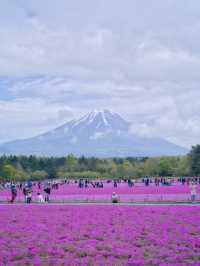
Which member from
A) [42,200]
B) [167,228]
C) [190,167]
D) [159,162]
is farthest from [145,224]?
[159,162]

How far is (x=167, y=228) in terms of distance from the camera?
22.4m

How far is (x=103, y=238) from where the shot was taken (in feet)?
64.8

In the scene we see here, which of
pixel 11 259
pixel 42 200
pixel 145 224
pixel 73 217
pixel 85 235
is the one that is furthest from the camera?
pixel 42 200

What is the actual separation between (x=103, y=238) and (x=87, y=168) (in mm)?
134676

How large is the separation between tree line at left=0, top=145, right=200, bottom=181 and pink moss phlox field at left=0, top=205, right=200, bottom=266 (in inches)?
3588

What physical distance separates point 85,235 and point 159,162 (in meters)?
127

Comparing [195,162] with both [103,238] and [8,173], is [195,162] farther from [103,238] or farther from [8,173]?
[103,238]

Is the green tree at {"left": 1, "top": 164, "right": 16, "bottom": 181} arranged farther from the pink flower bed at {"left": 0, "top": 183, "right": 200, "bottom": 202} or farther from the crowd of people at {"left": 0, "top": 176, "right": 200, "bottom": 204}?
the pink flower bed at {"left": 0, "top": 183, "right": 200, "bottom": 202}

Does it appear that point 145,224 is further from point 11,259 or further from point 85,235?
point 11,259

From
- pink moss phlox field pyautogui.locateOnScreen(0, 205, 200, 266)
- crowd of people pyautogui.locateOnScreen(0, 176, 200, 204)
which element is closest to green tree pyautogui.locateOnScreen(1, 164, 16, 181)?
crowd of people pyautogui.locateOnScreen(0, 176, 200, 204)

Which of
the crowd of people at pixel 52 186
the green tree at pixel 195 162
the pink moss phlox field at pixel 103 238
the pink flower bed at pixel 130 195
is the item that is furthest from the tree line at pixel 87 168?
the pink moss phlox field at pixel 103 238

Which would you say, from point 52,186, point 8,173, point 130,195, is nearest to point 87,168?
point 8,173

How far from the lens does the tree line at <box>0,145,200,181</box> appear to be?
12650 cm

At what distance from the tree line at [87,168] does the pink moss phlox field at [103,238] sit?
3588 inches
